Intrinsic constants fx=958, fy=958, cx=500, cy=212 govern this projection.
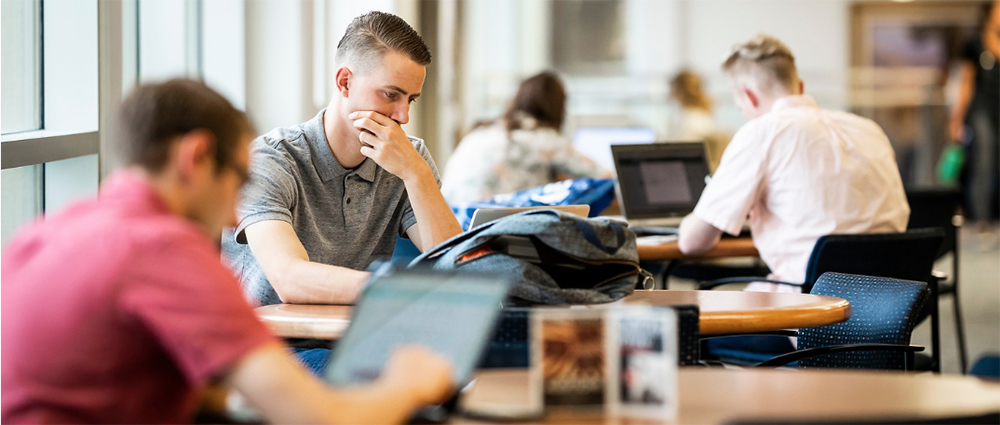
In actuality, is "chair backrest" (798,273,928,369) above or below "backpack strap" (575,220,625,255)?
below

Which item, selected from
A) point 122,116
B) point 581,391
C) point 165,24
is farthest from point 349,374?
point 165,24

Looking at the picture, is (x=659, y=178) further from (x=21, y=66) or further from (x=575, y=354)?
(x=575, y=354)

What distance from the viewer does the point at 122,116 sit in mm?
987

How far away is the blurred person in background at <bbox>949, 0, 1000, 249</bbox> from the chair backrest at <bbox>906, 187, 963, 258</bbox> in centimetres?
517

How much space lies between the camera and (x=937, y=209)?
11.9 ft

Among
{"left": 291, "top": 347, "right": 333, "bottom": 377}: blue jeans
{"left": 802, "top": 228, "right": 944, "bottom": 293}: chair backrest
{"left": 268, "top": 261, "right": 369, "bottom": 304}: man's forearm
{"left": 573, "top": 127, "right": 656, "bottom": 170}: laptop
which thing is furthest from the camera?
{"left": 573, "top": 127, "right": 656, "bottom": 170}: laptop

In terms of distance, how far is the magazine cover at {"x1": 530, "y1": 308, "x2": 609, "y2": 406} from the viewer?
1082 mm

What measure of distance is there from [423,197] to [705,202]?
3.63 ft

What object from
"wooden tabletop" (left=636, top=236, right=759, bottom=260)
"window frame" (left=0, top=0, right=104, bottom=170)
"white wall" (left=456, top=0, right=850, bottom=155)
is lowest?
"wooden tabletop" (left=636, top=236, right=759, bottom=260)

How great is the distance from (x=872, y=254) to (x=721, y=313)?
42.0 inches

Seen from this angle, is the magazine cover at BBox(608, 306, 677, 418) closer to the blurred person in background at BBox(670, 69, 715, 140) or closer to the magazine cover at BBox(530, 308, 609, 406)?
the magazine cover at BBox(530, 308, 609, 406)

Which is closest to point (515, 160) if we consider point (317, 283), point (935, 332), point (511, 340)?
point (935, 332)

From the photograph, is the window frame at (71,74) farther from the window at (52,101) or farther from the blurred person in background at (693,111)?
the blurred person in background at (693,111)

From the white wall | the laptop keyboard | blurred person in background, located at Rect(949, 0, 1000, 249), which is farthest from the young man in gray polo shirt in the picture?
blurred person in background, located at Rect(949, 0, 1000, 249)
